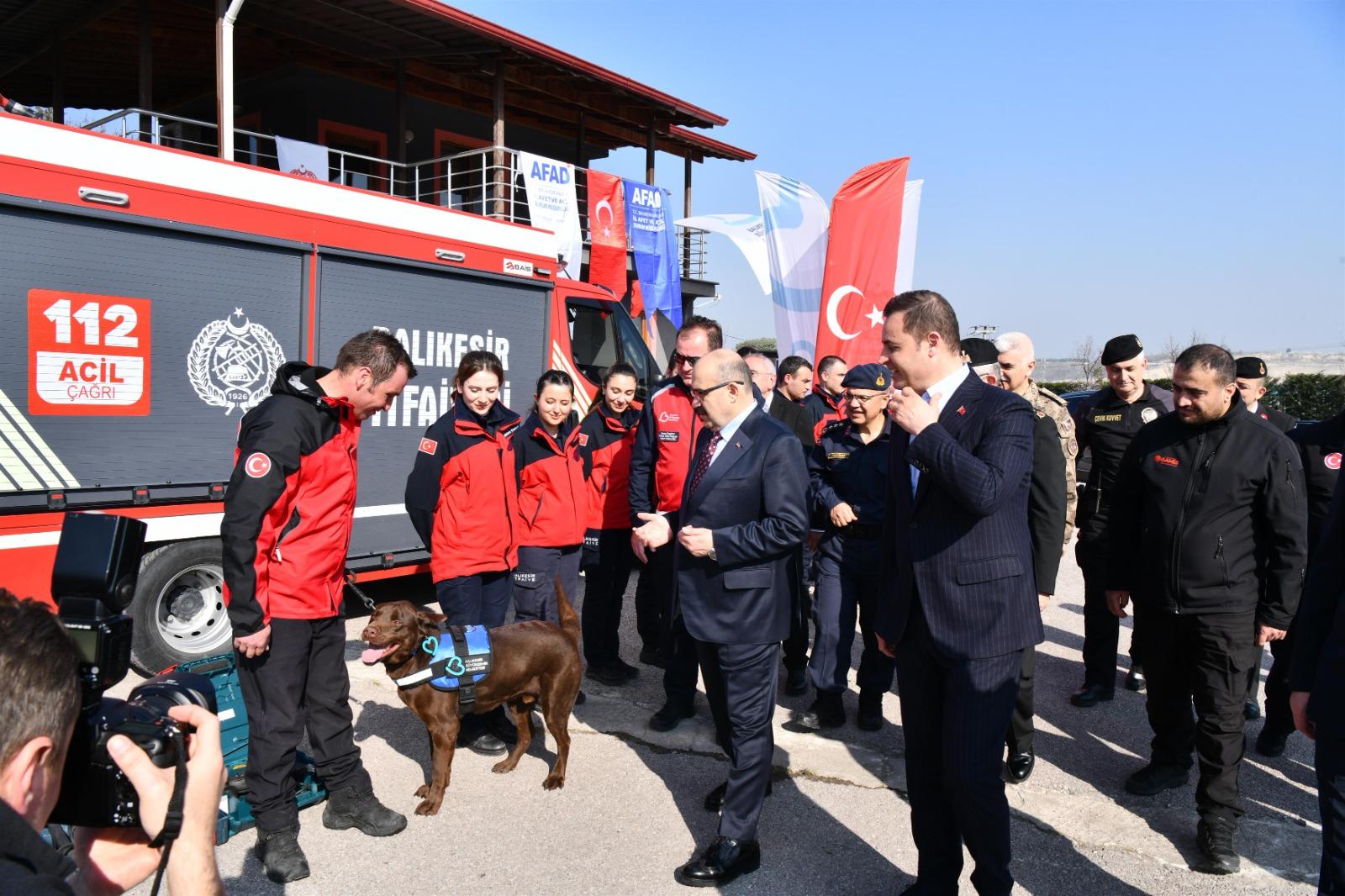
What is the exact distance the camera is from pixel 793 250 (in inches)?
393

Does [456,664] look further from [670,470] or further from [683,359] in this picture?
[683,359]

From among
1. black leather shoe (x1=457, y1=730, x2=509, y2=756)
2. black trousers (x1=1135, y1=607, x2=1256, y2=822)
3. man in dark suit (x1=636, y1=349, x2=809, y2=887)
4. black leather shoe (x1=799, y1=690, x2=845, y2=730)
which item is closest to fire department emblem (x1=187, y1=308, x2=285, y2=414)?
black leather shoe (x1=457, y1=730, x2=509, y2=756)

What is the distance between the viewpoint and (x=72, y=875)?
1.28 metres

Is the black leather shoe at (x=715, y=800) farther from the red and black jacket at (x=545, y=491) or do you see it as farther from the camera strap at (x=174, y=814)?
the camera strap at (x=174, y=814)

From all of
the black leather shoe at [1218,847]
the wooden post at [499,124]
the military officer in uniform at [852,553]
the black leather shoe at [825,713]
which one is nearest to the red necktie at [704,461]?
the military officer in uniform at [852,553]

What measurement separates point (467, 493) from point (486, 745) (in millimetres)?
1285

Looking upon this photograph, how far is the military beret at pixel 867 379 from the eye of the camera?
463 cm

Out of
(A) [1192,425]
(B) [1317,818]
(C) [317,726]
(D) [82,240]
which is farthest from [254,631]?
(B) [1317,818]

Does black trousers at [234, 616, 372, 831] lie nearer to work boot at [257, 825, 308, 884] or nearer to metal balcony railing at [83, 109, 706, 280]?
work boot at [257, 825, 308, 884]

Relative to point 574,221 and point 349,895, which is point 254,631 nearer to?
point 349,895

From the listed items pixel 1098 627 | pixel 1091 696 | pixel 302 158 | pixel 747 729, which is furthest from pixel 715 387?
pixel 302 158

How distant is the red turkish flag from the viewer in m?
15.5

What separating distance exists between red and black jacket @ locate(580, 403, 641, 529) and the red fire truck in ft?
5.65

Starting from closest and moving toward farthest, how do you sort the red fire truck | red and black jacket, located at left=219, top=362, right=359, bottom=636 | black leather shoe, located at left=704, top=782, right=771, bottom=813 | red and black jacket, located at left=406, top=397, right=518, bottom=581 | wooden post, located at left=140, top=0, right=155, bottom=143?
red and black jacket, located at left=219, top=362, right=359, bottom=636 < black leather shoe, located at left=704, top=782, right=771, bottom=813 < red and black jacket, located at left=406, top=397, right=518, bottom=581 < the red fire truck < wooden post, located at left=140, top=0, right=155, bottom=143
